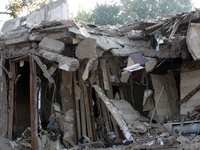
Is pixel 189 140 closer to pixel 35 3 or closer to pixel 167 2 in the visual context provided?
pixel 35 3

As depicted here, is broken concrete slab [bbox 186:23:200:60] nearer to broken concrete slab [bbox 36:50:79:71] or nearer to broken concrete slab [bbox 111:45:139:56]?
broken concrete slab [bbox 111:45:139:56]

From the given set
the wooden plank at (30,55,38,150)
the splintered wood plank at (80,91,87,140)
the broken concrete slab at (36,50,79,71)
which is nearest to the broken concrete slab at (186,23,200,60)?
the broken concrete slab at (36,50,79,71)

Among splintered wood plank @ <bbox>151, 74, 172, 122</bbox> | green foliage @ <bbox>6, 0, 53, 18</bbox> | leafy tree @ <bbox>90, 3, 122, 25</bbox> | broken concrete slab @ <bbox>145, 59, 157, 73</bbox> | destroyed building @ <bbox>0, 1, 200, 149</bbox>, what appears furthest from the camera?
leafy tree @ <bbox>90, 3, 122, 25</bbox>

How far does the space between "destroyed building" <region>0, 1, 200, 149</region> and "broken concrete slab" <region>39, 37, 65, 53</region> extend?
33mm

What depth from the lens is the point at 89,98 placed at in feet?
31.8

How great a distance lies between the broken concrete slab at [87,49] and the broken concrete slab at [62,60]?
673 millimetres

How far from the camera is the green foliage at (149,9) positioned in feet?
87.6

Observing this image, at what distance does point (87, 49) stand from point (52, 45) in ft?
3.85

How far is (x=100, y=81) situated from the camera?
31.6 feet

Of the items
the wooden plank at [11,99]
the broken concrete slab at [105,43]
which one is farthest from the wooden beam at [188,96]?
the wooden plank at [11,99]

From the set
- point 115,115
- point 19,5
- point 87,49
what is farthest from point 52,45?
point 19,5

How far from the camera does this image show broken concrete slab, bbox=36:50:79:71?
8094mm

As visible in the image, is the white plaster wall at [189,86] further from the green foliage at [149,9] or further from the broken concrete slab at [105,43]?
the green foliage at [149,9]

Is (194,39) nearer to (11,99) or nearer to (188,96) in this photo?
A: (188,96)
